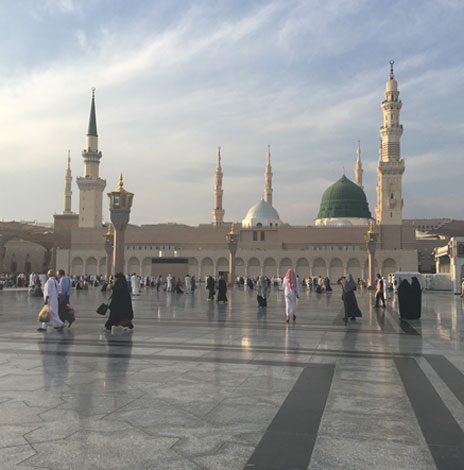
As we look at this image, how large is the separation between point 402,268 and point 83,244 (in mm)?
32690

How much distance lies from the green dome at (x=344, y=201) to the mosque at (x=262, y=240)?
1942 mm

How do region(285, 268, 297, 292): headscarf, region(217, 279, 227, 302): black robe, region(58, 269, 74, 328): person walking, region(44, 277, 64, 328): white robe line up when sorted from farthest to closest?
region(217, 279, 227, 302): black robe
region(285, 268, 297, 292): headscarf
region(58, 269, 74, 328): person walking
region(44, 277, 64, 328): white robe

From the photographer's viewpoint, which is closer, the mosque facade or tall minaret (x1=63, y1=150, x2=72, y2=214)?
the mosque facade

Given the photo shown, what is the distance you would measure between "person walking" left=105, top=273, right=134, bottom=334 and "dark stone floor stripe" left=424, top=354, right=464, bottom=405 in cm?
403

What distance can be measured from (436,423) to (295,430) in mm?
857

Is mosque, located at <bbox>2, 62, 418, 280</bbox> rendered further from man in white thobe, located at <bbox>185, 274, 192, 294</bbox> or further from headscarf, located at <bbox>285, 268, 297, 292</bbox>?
headscarf, located at <bbox>285, 268, 297, 292</bbox>

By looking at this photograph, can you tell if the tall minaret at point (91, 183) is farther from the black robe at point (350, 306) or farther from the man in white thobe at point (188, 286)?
the black robe at point (350, 306)

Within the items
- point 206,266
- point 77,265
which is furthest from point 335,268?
point 77,265

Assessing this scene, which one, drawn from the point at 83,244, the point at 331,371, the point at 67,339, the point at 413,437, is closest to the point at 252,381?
the point at 331,371

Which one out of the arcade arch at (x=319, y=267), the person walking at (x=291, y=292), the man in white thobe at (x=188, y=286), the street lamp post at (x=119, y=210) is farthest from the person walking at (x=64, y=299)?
the arcade arch at (x=319, y=267)

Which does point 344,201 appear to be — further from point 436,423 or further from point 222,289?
point 436,423

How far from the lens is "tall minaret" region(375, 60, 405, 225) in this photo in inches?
1938

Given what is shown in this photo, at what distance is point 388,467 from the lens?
2334 mm

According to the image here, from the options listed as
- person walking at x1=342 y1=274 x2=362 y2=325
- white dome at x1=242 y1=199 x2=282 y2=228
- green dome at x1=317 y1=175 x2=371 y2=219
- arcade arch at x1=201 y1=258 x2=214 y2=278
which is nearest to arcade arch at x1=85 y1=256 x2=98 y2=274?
arcade arch at x1=201 y1=258 x2=214 y2=278
